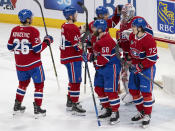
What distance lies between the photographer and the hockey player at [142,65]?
5000 mm

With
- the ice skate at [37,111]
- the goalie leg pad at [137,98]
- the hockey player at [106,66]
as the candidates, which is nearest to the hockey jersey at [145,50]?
the hockey player at [106,66]

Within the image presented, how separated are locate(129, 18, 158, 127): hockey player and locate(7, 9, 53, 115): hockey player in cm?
106

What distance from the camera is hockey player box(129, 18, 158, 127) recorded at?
5.00 m

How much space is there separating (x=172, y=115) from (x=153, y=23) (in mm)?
2952

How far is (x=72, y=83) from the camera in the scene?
570 centimetres

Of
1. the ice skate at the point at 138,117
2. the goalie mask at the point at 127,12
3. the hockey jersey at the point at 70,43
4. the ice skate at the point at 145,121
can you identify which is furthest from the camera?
the goalie mask at the point at 127,12

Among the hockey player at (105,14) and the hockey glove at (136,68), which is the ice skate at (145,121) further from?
the hockey player at (105,14)

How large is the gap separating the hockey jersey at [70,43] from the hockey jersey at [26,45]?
0.30m

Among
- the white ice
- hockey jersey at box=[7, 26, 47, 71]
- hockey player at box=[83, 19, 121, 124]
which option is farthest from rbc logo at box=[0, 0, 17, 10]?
hockey player at box=[83, 19, 121, 124]

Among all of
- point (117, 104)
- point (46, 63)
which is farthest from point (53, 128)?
point (46, 63)

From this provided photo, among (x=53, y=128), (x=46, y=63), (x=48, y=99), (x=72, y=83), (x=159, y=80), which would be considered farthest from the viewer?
(x=46, y=63)

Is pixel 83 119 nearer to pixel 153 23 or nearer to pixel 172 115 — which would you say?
pixel 172 115

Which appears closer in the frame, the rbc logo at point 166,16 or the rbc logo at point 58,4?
the rbc logo at point 166,16

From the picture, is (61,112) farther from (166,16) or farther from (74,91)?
(166,16)
